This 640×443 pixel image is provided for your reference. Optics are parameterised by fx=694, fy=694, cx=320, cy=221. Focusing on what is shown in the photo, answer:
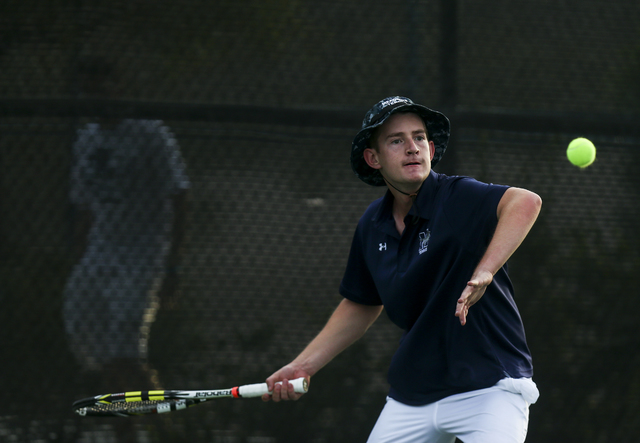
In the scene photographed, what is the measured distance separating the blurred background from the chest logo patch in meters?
1.42

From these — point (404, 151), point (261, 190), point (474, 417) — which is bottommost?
point (261, 190)

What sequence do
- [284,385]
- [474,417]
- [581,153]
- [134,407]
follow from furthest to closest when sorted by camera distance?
[581,153]
[134,407]
[284,385]
[474,417]

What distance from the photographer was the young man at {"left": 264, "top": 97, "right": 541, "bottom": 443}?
6.97ft

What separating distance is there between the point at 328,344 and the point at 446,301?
56cm

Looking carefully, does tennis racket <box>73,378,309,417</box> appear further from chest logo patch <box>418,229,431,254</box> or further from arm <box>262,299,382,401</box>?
chest logo patch <box>418,229,431,254</box>

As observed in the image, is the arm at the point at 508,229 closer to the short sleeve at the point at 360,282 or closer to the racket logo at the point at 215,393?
the short sleeve at the point at 360,282

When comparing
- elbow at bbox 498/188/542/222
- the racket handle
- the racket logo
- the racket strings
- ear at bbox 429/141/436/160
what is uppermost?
elbow at bbox 498/188/542/222

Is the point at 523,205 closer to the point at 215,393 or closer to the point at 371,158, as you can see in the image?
the point at 371,158

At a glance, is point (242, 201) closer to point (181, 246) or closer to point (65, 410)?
point (181, 246)

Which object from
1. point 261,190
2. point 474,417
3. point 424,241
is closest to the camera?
point 474,417

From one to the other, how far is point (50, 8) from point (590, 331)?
3.30m

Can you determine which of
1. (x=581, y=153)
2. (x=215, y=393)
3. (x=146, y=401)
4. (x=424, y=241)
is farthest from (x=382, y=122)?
(x=146, y=401)

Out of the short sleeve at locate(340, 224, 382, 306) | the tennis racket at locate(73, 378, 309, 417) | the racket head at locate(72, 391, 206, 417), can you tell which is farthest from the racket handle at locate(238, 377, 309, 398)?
the short sleeve at locate(340, 224, 382, 306)

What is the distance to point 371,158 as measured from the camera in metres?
2.51
